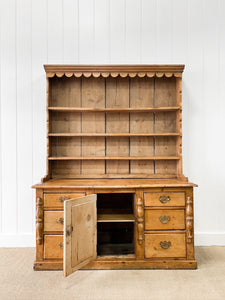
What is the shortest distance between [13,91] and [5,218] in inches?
59.2

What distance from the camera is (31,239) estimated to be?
2.72m

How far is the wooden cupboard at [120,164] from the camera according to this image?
2.16m

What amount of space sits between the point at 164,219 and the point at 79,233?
31.2 inches

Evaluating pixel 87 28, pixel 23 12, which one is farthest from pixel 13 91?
pixel 87 28

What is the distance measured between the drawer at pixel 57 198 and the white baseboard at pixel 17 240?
82 cm

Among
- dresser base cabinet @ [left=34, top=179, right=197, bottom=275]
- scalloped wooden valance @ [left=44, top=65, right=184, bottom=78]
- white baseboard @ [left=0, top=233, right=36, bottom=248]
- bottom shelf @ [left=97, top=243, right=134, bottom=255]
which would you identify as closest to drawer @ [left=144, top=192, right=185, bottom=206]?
dresser base cabinet @ [left=34, top=179, right=197, bottom=275]

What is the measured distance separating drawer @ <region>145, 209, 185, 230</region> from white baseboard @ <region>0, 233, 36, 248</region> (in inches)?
55.9

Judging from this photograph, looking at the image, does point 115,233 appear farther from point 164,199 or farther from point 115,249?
point 164,199

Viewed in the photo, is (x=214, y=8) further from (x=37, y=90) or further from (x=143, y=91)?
(x=37, y=90)

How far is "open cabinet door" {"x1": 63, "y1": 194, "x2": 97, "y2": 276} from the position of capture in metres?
1.86

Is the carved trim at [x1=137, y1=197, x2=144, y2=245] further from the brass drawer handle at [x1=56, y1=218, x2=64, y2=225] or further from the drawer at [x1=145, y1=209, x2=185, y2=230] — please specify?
the brass drawer handle at [x1=56, y1=218, x2=64, y2=225]

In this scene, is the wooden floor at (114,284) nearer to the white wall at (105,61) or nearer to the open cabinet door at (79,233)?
the open cabinet door at (79,233)

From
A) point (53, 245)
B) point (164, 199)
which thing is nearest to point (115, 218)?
point (164, 199)

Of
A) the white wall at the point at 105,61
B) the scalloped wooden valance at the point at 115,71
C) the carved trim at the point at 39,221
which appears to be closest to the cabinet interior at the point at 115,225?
the carved trim at the point at 39,221
